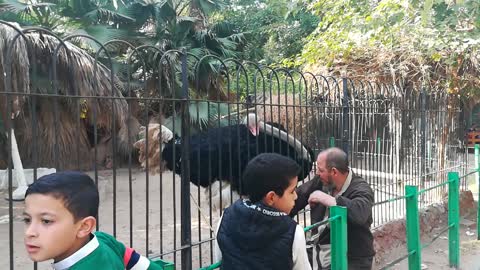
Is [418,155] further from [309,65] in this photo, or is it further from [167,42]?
[167,42]

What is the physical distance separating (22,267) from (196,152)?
306cm

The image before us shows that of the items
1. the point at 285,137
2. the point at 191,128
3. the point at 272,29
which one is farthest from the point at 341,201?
the point at 272,29

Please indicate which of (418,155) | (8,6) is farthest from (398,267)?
(8,6)

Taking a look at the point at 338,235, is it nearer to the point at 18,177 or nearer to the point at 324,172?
the point at 324,172

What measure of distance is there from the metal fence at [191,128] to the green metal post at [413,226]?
3.30 feet

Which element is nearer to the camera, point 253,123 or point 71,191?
point 71,191

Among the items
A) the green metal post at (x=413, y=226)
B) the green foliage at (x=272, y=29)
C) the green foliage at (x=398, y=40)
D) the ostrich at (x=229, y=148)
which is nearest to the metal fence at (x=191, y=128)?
the ostrich at (x=229, y=148)

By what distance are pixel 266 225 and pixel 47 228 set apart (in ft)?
2.78

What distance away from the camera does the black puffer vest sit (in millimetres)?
1888

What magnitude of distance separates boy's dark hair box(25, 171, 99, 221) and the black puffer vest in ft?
2.25

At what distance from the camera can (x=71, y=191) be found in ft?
4.56

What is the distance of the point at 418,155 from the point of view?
22.4 feet

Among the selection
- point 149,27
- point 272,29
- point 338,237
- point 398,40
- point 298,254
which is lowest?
point 338,237

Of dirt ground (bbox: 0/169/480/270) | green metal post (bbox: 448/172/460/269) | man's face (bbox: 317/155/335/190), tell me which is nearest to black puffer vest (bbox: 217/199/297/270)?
man's face (bbox: 317/155/335/190)
